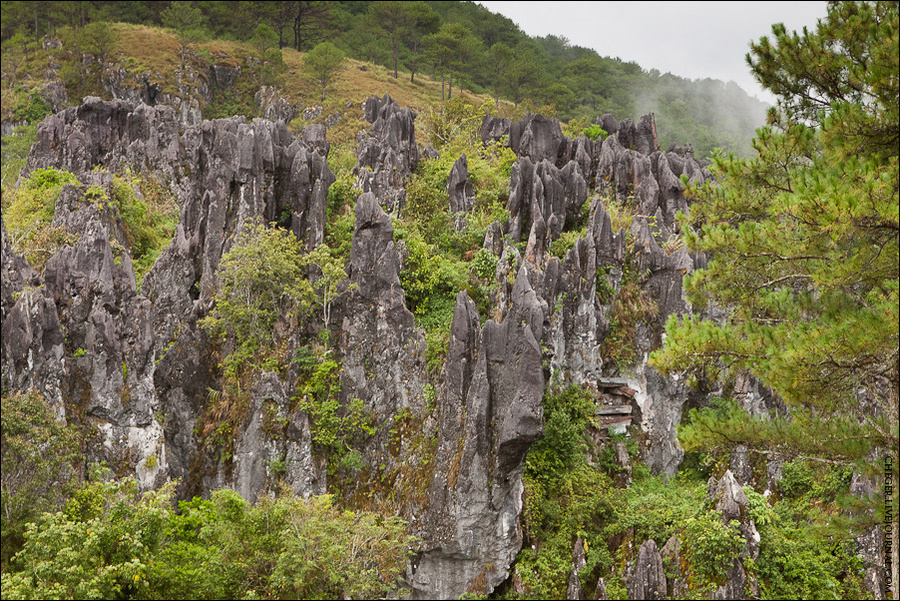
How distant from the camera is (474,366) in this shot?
2127 cm

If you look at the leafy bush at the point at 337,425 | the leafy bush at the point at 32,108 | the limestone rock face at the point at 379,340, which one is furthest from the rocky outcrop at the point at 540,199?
the leafy bush at the point at 32,108

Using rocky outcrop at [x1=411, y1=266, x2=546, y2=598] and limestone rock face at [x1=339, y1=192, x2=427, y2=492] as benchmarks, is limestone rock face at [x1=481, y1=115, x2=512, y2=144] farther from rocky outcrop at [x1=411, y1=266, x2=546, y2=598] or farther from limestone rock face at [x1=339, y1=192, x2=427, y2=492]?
rocky outcrop at [x1=411, y1=266, x2=546, y2=598]

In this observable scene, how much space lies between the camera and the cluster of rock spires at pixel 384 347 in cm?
2009

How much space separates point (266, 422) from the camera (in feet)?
76.3

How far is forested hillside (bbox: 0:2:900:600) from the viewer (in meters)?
9.85

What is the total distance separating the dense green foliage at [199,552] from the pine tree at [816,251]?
37.1 ft

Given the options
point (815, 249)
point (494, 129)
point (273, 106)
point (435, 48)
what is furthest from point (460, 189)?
point (435, 48)

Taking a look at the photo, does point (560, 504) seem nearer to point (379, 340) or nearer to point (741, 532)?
point (741, 532)

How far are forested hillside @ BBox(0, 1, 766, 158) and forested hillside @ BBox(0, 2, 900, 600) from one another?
34685mm

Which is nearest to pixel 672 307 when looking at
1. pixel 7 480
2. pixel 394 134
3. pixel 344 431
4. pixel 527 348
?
pixel 527 348

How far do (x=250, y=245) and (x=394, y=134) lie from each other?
45.3 feet

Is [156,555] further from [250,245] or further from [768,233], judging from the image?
[768,233]

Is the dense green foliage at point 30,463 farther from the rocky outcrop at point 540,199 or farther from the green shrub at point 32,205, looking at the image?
the rocky outcrop at point 540,199

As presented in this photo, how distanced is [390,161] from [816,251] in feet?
82.8
